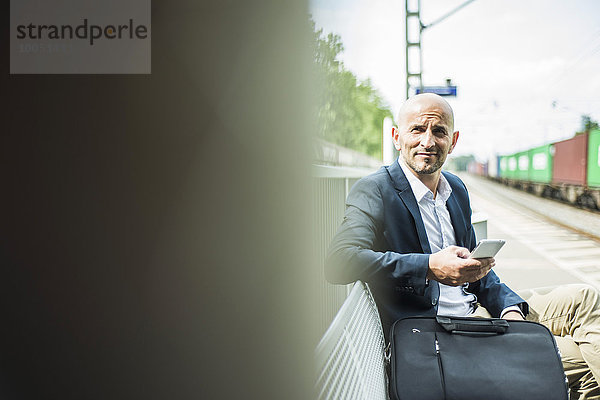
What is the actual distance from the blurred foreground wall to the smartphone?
2.39ft

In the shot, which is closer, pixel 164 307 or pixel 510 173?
pixel 164 307

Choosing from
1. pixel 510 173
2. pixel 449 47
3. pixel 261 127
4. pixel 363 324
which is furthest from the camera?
pixel 510 173

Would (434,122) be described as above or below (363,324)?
above

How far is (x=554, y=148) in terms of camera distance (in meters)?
14.7

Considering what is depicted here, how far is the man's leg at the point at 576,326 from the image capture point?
68.6 inches

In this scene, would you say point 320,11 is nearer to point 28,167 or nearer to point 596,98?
point 28,167

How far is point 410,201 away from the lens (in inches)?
62.2

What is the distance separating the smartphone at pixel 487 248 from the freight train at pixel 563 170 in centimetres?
551

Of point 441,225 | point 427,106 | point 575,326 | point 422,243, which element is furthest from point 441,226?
point 575,326

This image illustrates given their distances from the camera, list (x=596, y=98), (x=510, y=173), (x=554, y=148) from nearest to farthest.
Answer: (x=596, y=98), (x=554, y=148), (x=510, y=173)

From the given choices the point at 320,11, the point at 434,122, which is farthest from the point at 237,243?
the point at 434,122

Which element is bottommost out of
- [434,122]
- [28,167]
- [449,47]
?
[28,167]

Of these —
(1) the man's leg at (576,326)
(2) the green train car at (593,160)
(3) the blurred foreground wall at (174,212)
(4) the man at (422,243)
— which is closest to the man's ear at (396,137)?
(4) the man at (422,243)

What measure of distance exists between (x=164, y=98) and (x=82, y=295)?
0.32 metres
